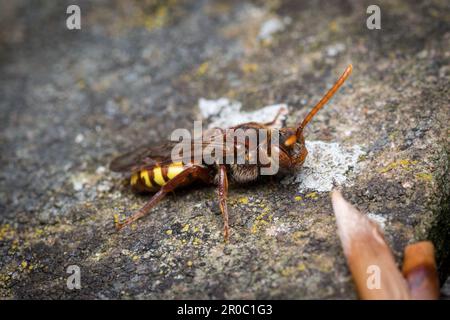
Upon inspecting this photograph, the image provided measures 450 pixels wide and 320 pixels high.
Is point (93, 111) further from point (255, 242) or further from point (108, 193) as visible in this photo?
point (255, 242)

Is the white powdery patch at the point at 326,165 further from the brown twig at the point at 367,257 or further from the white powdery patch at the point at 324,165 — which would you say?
the brown twig at the point at 367,257

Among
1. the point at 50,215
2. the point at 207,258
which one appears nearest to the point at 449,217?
the point at 207,258

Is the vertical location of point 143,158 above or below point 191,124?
below

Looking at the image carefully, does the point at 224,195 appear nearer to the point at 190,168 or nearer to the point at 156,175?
the point at 190,168

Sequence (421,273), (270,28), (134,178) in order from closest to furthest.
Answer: (421,273), (134,178), (270,28)

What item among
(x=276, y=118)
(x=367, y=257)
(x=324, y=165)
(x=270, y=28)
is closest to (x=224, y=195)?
(x=324, y=165)

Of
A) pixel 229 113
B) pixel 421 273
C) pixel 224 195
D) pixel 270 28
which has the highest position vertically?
pixel 270 28

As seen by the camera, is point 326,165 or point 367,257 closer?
point 367,257

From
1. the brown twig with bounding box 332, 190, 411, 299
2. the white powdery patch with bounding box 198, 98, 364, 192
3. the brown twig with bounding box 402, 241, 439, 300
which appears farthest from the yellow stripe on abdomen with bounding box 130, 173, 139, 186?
the brown twig with bounding box 402, 241, 439, 300

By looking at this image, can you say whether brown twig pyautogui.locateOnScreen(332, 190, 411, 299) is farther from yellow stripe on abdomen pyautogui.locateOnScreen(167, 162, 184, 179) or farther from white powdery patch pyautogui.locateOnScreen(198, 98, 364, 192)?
yellow stripe on abdomen pyautogui.locateOnScreen(167, 162, 184, 179)
